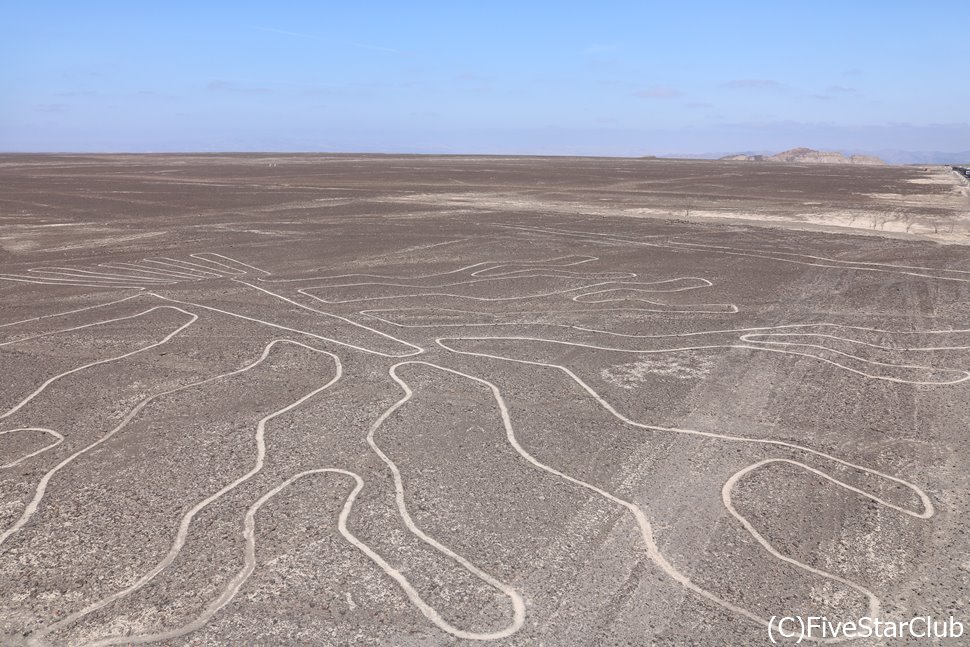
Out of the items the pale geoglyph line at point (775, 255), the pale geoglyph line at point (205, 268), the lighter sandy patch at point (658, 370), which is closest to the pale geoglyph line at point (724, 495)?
the lighter sandy patch at point (658, 370)

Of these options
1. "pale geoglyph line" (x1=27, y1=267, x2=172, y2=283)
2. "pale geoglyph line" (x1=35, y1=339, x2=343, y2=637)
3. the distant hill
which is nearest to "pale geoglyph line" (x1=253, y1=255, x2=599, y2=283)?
"pale geoglyph line" (x1=27, y1=267, x2=172, y2=283)

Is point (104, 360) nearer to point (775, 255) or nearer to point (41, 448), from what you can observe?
point (41, 448)

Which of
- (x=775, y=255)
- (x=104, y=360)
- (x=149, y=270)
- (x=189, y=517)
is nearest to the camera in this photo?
(x=189, y=517)

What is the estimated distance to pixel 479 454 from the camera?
6371mm

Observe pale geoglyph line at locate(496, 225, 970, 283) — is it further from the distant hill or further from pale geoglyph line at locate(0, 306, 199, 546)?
the distant hill

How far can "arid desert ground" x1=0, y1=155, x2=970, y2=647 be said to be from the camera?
441 cm

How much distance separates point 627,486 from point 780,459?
4.95ft

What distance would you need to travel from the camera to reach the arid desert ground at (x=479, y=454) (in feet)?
14.5

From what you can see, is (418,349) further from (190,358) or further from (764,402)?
(764,402)

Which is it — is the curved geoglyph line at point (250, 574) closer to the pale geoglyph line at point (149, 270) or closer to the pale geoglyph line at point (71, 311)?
the pale geoglyph line at point (71, 311)

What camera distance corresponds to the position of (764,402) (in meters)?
7.51

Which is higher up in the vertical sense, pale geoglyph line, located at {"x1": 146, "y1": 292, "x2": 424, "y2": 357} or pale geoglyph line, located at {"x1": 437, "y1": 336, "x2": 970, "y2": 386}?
pale geoglyph line, located at {"x1": 437, "y1": 336, "x2": 970, "y2": 386}

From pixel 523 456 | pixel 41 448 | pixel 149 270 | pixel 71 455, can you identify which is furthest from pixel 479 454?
pixel 149 270

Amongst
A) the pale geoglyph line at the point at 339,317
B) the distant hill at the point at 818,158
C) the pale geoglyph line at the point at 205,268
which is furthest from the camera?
the distant hill at the point at 818,158
